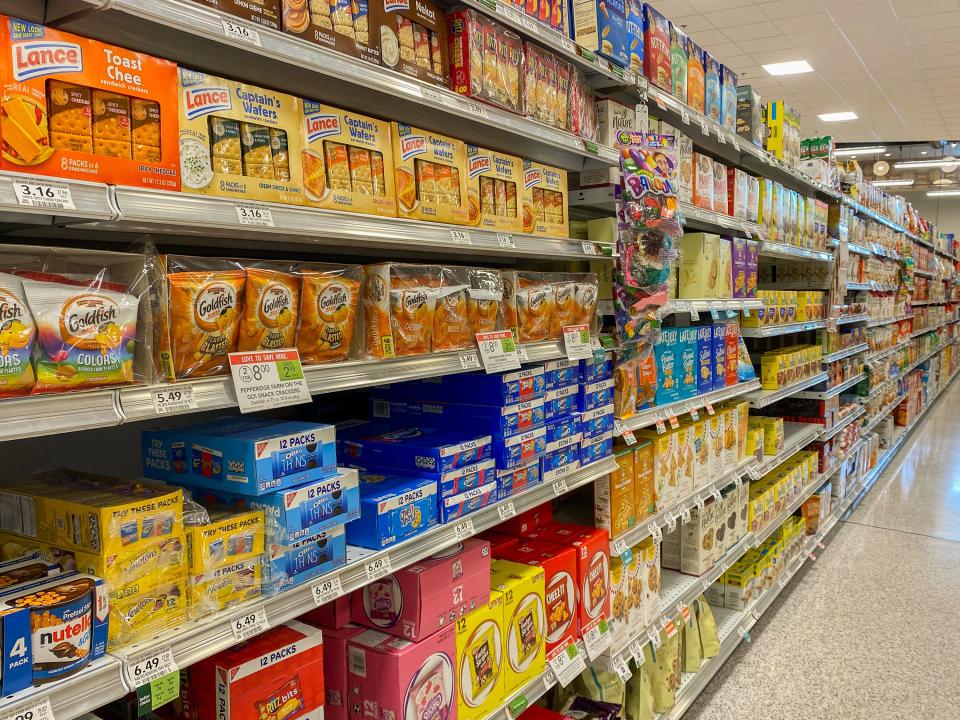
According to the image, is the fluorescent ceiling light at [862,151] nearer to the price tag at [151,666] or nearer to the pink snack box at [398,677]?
the pink snack box at [398,677]

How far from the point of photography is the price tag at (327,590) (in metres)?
1.30

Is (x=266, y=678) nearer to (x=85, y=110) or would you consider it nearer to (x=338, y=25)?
(x=85, y=110)

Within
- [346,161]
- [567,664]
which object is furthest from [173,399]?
[567,664]

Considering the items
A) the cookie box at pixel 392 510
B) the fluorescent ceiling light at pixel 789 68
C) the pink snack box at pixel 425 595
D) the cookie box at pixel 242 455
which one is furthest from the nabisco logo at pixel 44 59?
the fluorescent ceiling light at pixel 789 68

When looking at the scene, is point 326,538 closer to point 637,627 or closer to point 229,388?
point 229,388

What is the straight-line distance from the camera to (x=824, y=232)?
4559 mm

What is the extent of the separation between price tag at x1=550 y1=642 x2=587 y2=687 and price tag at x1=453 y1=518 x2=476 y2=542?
59 cm

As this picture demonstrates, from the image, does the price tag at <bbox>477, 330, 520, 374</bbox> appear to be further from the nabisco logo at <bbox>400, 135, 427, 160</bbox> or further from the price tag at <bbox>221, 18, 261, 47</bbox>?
the price tag at <bbox>221, 18, 261, 47</bbox>

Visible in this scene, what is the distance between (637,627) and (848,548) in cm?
311

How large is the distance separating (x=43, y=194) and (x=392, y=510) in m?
0.87

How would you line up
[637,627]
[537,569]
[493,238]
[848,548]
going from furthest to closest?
[848,548]
[637,627]
[537,569]
[493,238]

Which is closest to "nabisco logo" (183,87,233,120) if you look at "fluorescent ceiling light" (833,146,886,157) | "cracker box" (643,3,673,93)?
"cracker box" (643,3,673,93)

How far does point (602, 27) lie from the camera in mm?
2244

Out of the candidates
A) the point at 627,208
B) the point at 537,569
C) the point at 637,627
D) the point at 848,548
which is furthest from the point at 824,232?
the point at 537,569
